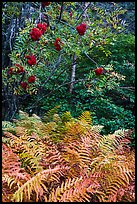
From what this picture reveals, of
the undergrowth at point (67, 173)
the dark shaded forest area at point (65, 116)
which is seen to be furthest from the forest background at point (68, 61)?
the undergrowth at point (67, 173)

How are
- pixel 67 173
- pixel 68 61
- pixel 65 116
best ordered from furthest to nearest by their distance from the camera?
pixel 68 61, pixel 65 116, pixel 67 173

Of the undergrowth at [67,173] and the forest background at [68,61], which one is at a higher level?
the forest background at [68,61]

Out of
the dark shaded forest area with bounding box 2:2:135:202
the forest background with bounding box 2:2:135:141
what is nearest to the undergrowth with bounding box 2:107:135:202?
the dark shaded forest area with bounding box 2:2:135:202

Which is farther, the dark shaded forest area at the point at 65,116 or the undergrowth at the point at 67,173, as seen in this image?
the dark shaded forest area at the point at 65,116

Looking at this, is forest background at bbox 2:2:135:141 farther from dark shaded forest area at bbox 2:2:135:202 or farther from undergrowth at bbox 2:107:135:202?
undergrowth at bbox 2:107:135:202

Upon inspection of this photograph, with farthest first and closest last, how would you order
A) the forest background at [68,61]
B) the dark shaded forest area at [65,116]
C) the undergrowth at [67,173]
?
the forest background at [68,61] < the dark shaded forest area at [65,116] < the undergrowth at [67,173]

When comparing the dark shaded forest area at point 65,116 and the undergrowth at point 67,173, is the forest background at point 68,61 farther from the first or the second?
the undergrowth at point 67,173

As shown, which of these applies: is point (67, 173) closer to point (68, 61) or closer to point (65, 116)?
point (65, 116)

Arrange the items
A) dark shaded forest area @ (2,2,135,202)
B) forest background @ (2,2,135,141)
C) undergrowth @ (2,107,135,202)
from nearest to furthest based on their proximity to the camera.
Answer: undergrowth @ (2,107,135,202) → dark shaded forest area @ (2,2,135,202) → forest background @ (2,2,135,141)

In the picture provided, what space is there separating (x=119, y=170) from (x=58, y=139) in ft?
2.72

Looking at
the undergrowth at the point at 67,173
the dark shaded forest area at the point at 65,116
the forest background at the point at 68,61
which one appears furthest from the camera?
the forest background at the point at 68,61

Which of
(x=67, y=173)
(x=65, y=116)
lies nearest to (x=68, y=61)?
(x=65, y=116)

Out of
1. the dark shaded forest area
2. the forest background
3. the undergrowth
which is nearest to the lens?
the undergrowth

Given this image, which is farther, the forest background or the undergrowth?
the forest background
